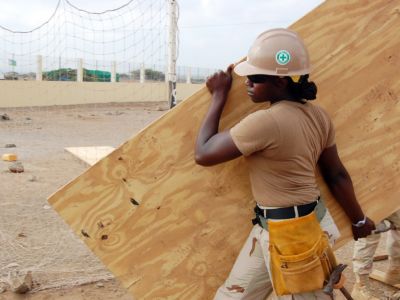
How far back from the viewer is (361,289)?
4164mm

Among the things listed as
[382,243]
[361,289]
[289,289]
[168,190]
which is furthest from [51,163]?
[289,289]

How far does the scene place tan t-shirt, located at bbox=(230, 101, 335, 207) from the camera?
80.9 inches

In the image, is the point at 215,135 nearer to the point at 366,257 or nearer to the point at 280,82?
the point at 280,82

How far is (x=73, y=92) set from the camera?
23.4 meters

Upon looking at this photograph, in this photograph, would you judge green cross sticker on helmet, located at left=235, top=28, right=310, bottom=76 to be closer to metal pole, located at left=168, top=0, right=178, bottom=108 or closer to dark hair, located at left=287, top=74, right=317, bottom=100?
dark hair, located at left=287, top=74, right=317, bottom=100

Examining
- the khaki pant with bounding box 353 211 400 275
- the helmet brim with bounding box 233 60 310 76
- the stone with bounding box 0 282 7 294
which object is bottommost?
the stone with bounding box 0 282 7 294

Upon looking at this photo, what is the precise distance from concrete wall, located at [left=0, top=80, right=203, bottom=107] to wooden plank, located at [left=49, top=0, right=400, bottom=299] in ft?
63.0

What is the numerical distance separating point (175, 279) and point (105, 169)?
69 cm

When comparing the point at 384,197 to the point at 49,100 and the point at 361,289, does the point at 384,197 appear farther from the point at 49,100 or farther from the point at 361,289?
the point at 49,100

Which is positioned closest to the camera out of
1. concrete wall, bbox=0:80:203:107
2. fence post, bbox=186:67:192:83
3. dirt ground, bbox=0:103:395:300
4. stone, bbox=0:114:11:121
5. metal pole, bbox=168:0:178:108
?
dirt ground, bbox=0:103:395:300

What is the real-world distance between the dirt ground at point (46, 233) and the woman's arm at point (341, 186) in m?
1.94

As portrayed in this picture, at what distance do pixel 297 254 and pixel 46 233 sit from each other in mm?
4014

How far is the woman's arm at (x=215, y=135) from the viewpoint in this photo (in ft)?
6.95

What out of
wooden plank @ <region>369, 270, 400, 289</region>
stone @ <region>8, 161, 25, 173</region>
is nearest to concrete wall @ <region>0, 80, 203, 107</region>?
stone @ <region>8, 161, 25, 173</region>
